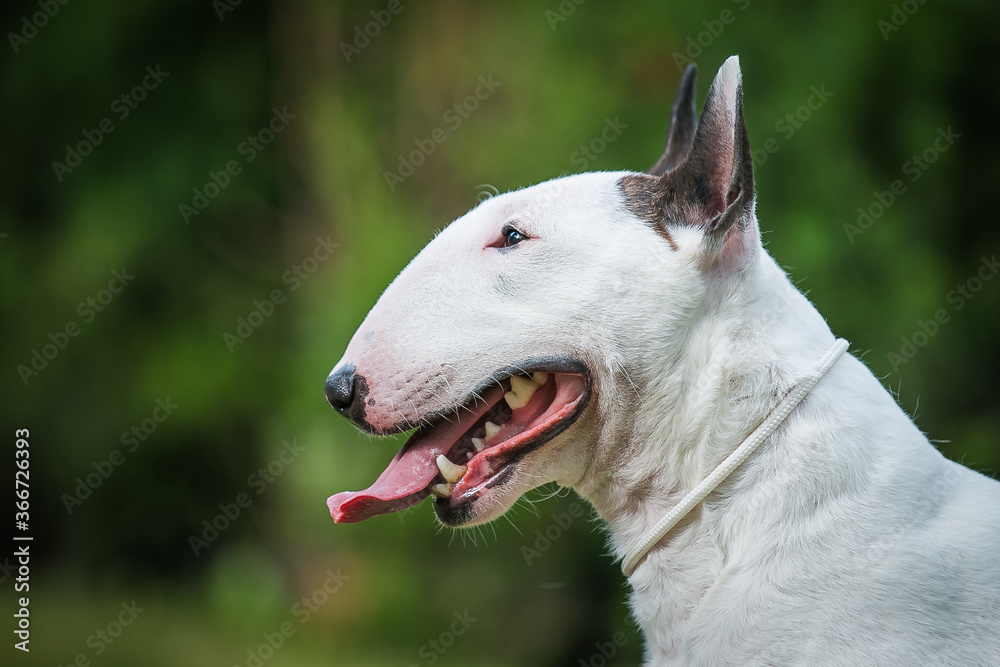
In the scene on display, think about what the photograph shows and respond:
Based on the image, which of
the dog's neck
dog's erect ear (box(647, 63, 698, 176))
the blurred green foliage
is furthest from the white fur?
the blurred green foliage

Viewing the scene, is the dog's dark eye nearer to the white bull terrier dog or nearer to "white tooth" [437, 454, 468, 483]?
the white bull terrier dog

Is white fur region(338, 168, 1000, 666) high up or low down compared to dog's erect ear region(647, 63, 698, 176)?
down

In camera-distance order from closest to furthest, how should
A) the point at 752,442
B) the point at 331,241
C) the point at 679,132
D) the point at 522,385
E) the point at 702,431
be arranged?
1. the point at 752,442
2. the point at 702,431
3. the point at 522,385
4. the point at 679,132
5. the point at 331,241

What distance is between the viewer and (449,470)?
7.86ft

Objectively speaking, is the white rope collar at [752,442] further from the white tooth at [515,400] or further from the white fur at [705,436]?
the white tooth at [515,400]

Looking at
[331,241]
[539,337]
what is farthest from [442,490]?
[331,241]

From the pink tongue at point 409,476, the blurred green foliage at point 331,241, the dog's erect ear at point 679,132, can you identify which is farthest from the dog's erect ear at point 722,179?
the blurred green foliage at point 331,241

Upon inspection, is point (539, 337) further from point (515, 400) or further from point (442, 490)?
point (442, 490)

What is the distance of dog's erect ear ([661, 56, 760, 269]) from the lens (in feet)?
7.38

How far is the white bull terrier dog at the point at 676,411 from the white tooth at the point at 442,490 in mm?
13

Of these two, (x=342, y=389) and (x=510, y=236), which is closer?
(x=342, y=389)

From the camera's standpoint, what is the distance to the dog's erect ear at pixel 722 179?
225 centimetres

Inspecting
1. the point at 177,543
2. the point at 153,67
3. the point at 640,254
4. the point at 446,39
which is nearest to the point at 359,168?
the point at 446,39

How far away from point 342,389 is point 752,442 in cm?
112
